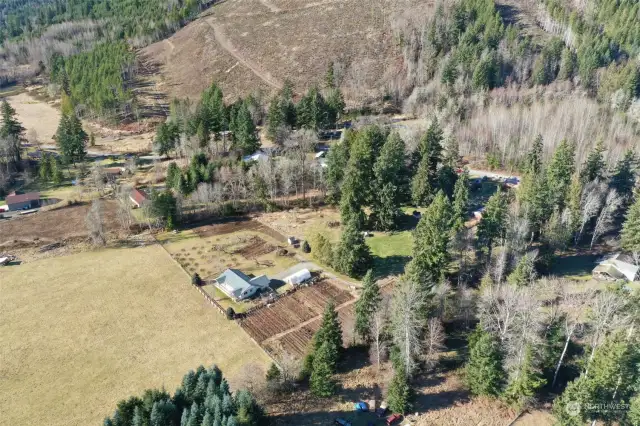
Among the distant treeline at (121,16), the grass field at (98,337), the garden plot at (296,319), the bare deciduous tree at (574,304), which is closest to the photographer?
the grass field at (98,337)

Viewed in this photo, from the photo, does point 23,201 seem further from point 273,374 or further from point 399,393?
point 399,393

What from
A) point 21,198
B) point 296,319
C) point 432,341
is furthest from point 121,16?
point 432,341

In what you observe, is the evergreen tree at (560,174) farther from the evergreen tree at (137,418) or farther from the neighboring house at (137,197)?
the neighboring house at (137,197)

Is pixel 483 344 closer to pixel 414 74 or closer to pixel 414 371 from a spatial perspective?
pixel 414 371

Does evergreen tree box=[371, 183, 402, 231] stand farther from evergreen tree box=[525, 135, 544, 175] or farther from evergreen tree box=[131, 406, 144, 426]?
evergreen tree box=[131, 406, 144, 426]

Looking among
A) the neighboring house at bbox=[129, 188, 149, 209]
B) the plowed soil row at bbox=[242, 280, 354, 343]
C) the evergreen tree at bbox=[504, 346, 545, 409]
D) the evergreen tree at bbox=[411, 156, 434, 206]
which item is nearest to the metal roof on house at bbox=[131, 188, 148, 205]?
the neighboring house at bbox=[129, 188, 149, 209]

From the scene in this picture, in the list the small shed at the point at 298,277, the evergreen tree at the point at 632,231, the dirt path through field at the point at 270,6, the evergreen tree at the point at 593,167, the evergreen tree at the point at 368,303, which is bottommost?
the small shed at the point at 298,277

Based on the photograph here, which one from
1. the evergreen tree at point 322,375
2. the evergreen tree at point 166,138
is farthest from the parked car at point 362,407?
the evergreen tree at point 166,138
